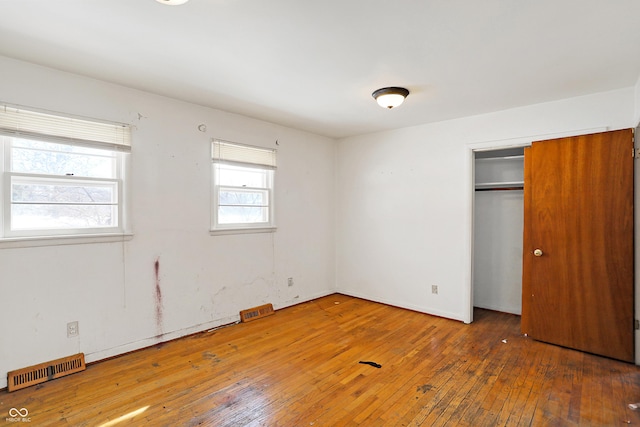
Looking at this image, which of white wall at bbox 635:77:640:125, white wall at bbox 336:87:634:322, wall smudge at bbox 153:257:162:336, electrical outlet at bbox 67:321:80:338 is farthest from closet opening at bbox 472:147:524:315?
electrical outlet at bbox 67:321:80:338

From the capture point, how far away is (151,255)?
124 inches

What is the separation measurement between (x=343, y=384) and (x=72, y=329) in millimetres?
2316

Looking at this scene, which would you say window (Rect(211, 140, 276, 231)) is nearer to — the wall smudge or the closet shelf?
the wall smudge

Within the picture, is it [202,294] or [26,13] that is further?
[202,294]

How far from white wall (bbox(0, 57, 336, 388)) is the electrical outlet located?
0.12ft

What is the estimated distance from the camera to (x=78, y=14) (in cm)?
185

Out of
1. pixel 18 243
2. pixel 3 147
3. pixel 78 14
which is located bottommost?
pixel 18 243

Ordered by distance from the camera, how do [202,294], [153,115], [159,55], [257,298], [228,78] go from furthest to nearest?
[257,298] < [202,294] < [153,115] < [228,78] < [159,55]

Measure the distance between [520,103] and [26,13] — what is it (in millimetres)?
4103

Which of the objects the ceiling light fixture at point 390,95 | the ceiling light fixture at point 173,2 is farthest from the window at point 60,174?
the ceiling light fixture at point 390,95

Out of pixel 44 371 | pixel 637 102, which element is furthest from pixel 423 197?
pixel 44 371

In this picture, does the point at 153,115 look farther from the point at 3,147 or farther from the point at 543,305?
the point at 543,305

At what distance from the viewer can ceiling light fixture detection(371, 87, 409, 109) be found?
9.56ft

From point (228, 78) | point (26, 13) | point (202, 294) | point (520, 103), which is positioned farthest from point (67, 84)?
point (520, 103)
